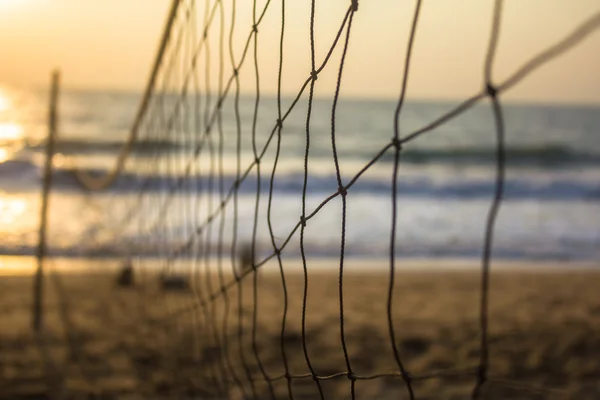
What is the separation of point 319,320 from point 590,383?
5.17 ft

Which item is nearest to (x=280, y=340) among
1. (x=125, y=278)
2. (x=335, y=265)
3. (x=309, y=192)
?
(x=125, y=278)

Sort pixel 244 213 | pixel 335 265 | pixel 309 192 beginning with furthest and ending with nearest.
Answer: pixel 309 192 < pixel 244 213 < pixel 335 265

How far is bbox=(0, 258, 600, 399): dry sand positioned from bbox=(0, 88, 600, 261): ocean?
0.56 m

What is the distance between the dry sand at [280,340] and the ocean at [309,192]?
1.84 ft

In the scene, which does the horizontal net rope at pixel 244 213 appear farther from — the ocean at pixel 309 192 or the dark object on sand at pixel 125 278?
the dark object on sand at pixel 125 278

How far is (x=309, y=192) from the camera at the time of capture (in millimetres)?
10953

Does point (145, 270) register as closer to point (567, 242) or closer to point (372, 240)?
point (372, 240)

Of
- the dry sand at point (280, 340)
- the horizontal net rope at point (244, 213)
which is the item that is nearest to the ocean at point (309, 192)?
the horizontal net rope at point (244, 213)

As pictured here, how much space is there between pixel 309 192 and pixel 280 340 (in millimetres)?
7680

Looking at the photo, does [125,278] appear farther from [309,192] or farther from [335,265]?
[309,192]

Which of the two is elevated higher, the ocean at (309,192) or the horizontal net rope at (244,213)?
the horizontal net rope at (244,213)

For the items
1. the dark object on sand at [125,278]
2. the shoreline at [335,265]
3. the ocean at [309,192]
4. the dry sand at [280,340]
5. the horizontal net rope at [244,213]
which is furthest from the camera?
the ocean at [309,192]

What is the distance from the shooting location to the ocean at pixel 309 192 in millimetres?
6871

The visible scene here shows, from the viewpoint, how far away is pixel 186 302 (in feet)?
14.6
